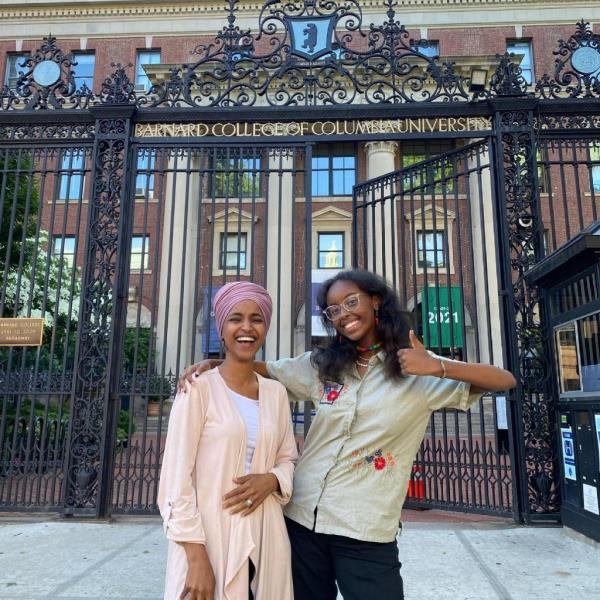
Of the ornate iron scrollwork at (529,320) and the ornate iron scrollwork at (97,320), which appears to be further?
the ornate iron scrollwork at (97,320)

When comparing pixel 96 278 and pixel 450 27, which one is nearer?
pixel 96 278

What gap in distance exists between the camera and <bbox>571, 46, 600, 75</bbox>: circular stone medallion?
6820 millimetres

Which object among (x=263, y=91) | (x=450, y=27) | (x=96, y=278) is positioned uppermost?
(x=450, y=27)

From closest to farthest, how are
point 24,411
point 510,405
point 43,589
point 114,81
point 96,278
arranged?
point 43,589 → point 510,405 → point 96,278 → point 114,81 → point 24,411

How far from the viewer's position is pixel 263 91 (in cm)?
684

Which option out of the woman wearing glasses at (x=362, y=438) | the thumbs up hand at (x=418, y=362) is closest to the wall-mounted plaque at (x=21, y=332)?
the woman wearing glasses at (x=362, y=438)

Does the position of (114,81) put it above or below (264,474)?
above

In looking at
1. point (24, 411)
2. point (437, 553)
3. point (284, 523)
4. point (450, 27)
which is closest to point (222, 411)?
point (284, 523)

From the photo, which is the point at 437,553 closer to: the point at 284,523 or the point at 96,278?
the point at 284,523

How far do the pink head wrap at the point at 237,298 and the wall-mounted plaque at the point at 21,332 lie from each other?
15.9 feet

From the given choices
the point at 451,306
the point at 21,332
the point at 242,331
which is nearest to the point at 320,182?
the point at 451,306

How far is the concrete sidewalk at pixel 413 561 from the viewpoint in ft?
12.0

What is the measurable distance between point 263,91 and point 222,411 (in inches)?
223

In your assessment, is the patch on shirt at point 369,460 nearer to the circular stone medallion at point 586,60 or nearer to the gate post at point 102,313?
the gate post at point 102,313
